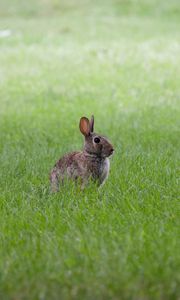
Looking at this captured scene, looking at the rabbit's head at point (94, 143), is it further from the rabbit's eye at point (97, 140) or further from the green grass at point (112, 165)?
the green grass at point (112, 165)

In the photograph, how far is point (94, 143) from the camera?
856 cm

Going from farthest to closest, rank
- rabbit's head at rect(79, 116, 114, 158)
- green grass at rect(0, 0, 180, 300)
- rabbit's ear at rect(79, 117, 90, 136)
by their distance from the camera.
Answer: rabbit's ear at rect(79, 117, 90, 136) < rabbit's head at rect(79, 116, 114, 158) < green grass at rect(0, 0, 180, 300)

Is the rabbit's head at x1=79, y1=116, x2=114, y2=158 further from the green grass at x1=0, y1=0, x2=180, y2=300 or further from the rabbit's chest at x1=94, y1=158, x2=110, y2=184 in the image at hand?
the green grass at x1=0, y1=0, x2=180, y2=300

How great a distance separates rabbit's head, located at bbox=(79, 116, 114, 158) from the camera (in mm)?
8492

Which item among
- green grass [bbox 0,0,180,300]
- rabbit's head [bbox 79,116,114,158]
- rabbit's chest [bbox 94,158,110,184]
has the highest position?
rabbit's head [bbox 79,116,114,158]

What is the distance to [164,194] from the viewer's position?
27.3 ft

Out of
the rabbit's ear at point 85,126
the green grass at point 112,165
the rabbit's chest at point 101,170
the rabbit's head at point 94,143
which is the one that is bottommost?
the green grass at point 112,165

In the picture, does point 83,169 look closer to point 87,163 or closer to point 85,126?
point 87,163

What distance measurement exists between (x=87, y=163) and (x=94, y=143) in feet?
0.72

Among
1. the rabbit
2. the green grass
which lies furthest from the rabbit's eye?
the green grass

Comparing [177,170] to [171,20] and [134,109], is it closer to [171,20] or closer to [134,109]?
[134,109]

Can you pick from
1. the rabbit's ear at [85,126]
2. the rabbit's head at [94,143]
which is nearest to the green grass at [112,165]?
the rabbit's head at [94,143]

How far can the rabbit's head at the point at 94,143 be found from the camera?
27.9ft

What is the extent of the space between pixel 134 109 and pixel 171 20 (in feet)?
59.8
